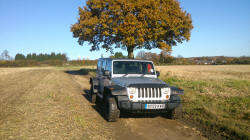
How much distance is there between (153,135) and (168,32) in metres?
15.7

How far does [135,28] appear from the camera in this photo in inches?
675

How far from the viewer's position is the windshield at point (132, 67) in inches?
279

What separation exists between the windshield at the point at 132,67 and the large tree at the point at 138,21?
1014 cm

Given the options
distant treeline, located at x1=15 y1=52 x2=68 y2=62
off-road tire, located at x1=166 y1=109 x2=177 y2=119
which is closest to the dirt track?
off-road tire, located at x1=166 y1=109 x2=177 y2=119

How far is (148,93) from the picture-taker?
18.4 ft

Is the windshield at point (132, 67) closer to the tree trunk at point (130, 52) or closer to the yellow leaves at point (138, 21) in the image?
the yellow leaves at point (138, 21)

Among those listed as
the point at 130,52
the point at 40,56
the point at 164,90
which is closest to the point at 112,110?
the point at 164,90

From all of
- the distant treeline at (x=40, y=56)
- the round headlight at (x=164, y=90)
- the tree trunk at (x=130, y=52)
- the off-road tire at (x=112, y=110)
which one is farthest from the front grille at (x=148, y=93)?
the distant treeline at (x=40, y=56)

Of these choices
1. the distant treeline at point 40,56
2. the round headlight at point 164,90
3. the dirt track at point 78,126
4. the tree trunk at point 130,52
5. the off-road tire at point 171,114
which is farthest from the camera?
the distant treeline at point 40,56

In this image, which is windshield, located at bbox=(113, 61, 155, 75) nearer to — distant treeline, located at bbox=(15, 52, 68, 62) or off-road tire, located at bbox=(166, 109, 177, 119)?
off-road tire, located at bbox=(166, 109, 177, 119)

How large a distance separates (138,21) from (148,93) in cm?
1316

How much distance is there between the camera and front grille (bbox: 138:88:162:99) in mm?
5566

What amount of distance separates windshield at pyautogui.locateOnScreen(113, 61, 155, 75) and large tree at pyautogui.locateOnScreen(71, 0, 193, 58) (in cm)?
1014

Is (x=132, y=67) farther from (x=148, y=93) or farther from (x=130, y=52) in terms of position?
(x=130, y=52)
